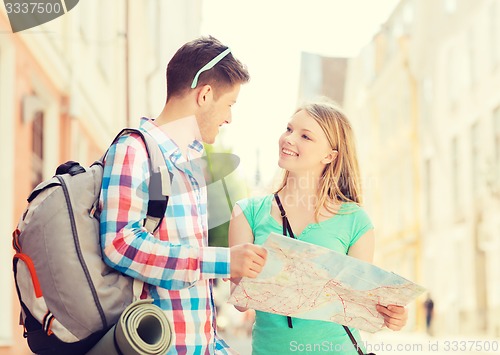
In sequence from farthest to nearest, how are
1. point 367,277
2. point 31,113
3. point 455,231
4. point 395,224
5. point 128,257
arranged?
1. point 395,224
2. point 455,231
3. point 31,113
4. point 367,277
5. point 128,257

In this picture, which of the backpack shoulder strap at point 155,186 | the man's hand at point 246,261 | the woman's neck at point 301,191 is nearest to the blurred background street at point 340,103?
the woman's neck at point 301,191

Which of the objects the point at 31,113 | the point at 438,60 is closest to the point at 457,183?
the point at 438,60

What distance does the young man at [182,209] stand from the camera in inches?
63.6

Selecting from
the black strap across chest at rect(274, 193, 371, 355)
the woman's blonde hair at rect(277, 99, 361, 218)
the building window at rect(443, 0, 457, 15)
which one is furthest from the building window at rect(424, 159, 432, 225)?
the black strap across chest at rect(274, 193, 371, 355)

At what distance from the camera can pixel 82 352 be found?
1.60 m

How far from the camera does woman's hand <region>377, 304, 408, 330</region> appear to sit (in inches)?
77.1

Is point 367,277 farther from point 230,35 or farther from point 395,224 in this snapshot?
point 395,224

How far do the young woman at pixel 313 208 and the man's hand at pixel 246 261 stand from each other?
50 cm

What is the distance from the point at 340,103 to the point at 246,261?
125cm

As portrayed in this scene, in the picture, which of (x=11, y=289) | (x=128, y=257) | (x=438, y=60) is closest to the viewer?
(x=128, y=257)

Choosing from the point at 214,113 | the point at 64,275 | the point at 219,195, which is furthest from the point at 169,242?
the point at 219,195

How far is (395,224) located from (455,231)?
7.79 metres

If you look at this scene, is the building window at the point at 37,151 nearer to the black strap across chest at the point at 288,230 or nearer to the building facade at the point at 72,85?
the building facade at the point at 72,85

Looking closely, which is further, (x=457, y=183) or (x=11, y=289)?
(x=457, y=183)
